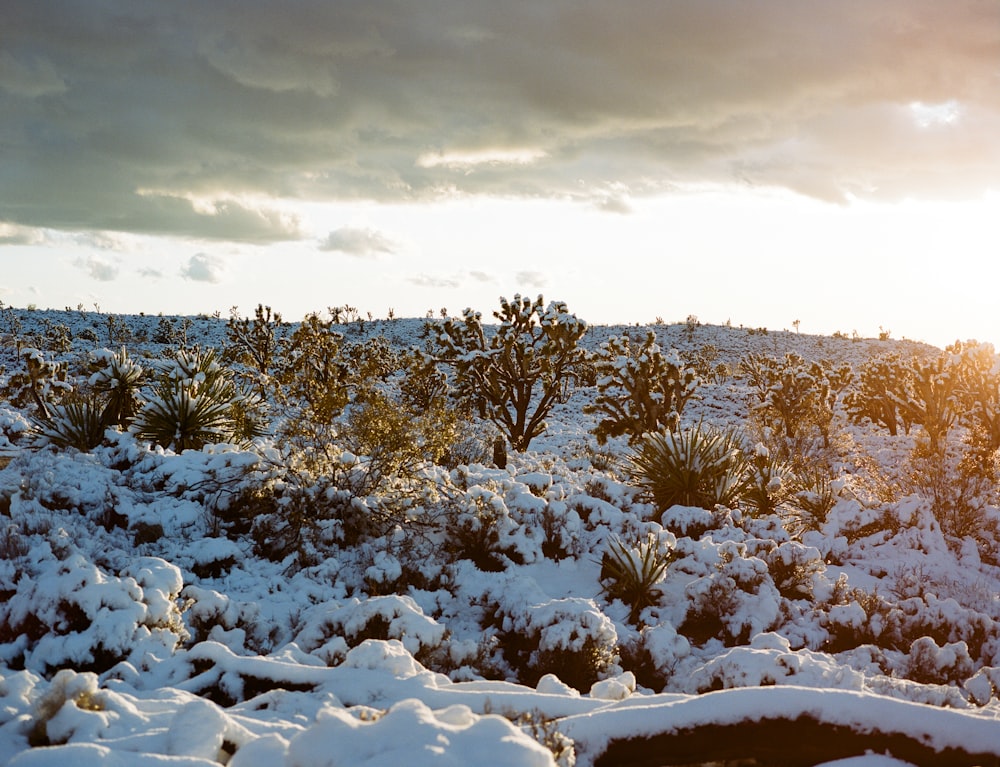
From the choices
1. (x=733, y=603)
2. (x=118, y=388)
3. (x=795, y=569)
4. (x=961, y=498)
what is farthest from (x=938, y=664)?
(x=118, y=388)

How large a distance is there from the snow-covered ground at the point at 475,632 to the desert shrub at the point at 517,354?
7232 millimetres

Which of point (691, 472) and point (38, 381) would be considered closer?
point (691, 472)

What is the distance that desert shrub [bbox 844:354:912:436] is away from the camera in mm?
28094

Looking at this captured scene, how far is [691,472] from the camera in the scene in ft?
39.3

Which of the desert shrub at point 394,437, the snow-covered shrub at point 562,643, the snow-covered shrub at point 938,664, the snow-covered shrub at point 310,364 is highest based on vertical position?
the snow-covered shrub at point 310,364

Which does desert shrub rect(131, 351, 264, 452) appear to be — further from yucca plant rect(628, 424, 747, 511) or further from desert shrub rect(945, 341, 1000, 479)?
desert shrub rect(945, 341, 1000, 479)

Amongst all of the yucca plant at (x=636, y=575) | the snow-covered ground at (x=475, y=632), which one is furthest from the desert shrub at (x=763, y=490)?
the yucca plant at (x=636, y=575)

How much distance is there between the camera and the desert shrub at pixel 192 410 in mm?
12289

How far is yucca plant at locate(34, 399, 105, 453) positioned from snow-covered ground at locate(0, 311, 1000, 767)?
76 cm

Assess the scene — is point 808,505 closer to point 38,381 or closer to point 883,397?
point 883,397

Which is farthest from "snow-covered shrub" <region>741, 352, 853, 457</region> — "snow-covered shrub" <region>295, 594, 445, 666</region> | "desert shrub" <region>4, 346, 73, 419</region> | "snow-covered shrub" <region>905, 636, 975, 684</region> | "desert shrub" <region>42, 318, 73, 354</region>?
"desert shrub" <region>42, 318, 73, 354</region>

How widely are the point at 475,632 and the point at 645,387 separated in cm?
1234

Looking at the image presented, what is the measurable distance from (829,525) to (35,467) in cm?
1272

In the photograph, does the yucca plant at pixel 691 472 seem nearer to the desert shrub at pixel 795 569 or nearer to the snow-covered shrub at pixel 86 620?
the desert shrub at pixel 795 569
